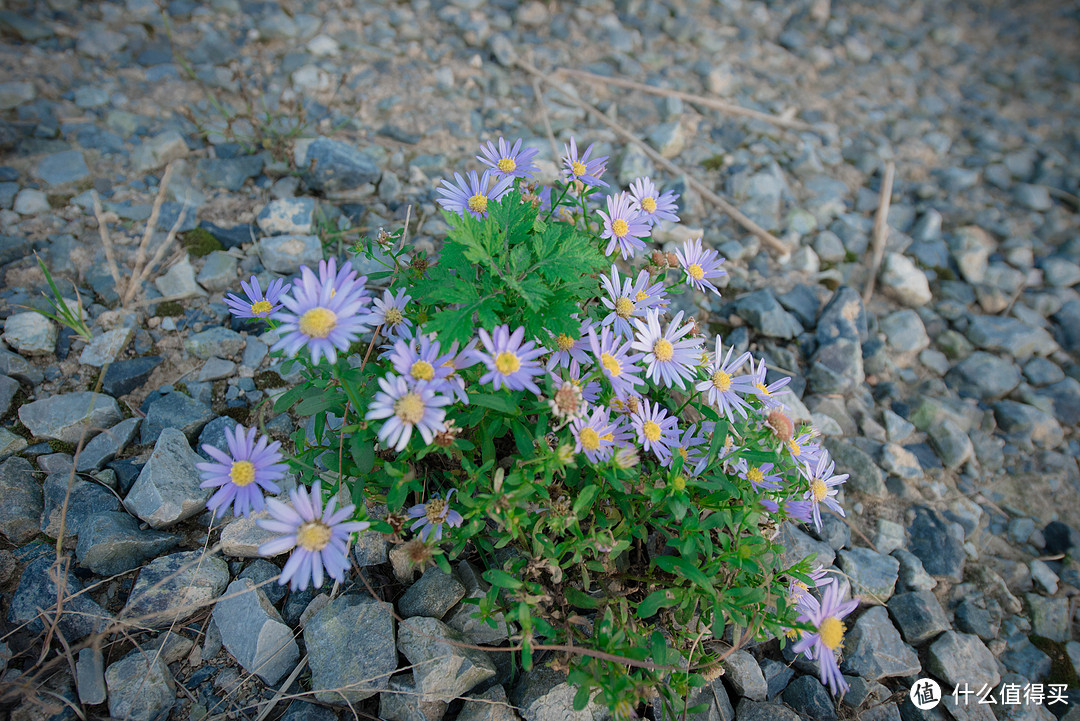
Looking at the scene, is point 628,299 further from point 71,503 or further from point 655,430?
point 71,503

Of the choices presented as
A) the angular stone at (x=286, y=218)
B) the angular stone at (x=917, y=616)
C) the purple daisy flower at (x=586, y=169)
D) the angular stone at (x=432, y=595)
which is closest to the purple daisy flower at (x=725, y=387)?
the purple daisy flower at (x=586, y=169)

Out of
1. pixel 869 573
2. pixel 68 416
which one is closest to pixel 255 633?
pixel 68 416

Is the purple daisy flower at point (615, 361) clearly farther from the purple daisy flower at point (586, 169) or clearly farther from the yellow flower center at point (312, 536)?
the yellow flower center at point (312, 536)

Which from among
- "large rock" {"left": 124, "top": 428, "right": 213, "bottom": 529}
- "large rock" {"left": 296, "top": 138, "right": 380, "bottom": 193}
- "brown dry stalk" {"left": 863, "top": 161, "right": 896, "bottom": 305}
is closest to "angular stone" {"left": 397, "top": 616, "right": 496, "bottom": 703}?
"large rock" {"left": 124, "top": 428, "right": 213, "bottom": 529}

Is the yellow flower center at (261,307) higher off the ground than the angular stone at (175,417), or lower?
higher

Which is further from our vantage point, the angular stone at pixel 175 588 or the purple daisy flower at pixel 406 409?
the angular stone at pixel 175 588

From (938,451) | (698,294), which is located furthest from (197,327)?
(938,451)

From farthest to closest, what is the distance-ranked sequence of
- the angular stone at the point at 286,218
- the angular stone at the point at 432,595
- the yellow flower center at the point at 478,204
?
1. the angular stone at the point at 286,218
2. the yellow flower center at the point at 478,204
3. the angular stone at the point at 432,595
